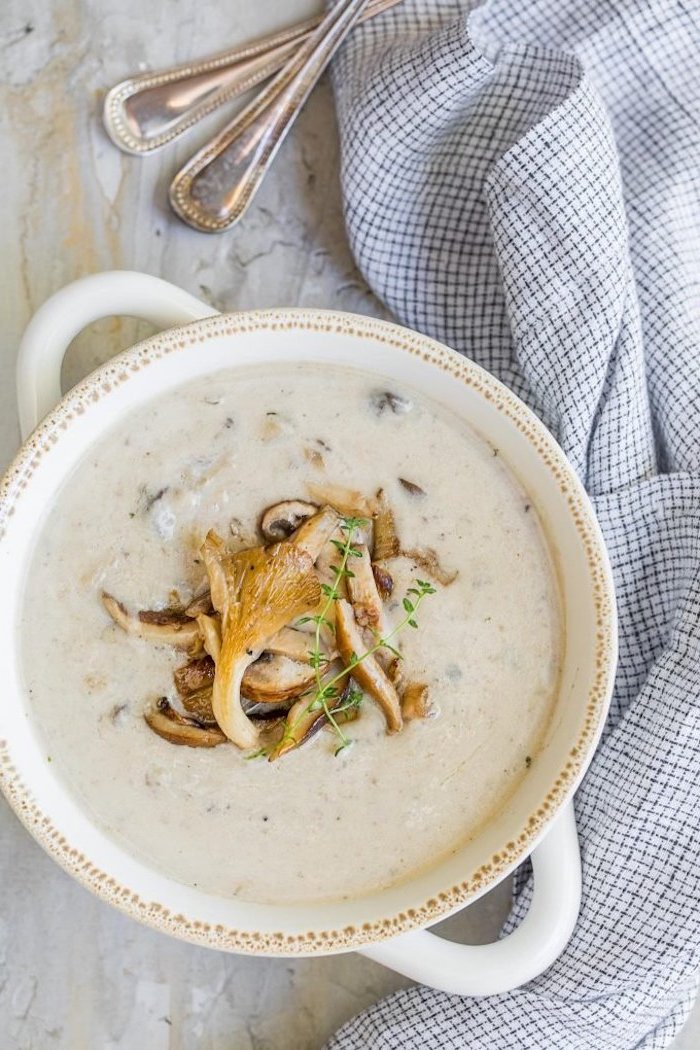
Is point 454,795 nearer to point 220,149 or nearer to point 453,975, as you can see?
point 453,975

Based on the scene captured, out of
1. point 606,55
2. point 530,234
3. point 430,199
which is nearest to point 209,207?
point 430,199

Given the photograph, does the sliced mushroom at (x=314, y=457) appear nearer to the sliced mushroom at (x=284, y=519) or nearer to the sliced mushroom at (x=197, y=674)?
the sliced mushroom at (x=284, y=519)

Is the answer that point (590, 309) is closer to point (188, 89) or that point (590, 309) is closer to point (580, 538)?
point (580, 538)

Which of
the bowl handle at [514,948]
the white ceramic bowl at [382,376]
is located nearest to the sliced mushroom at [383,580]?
the white ceramic bowl at [382,376]

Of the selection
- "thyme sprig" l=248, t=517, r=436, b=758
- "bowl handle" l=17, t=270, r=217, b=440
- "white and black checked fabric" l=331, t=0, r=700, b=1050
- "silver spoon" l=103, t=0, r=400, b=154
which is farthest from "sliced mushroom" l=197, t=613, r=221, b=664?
"silver spoon" l=103, t=0, r=400, b=154

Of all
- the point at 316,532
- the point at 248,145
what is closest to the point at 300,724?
the point at 316,532

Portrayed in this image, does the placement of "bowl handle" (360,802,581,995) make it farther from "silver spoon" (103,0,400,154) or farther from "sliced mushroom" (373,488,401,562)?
"silver spoon" (103,0,400,154)
